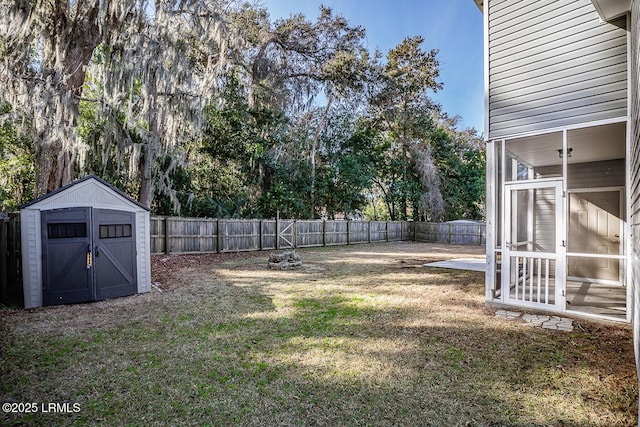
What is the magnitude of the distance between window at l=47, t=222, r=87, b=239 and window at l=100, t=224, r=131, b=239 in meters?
0.25

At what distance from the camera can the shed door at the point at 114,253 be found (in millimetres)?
5155

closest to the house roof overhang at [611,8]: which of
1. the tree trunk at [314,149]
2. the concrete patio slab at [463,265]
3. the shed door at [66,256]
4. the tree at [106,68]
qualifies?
the concrete patio slab at [463,265]

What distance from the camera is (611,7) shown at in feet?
12.0

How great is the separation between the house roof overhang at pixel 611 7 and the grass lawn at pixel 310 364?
12.0 ft

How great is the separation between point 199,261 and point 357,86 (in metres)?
Answer: 12.0

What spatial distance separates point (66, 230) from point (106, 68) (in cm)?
536

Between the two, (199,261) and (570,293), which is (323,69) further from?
(570,293)

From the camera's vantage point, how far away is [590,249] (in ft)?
23.9

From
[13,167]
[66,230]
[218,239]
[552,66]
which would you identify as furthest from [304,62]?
[66,230]

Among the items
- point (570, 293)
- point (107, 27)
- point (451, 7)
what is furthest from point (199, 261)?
point (451, 7)

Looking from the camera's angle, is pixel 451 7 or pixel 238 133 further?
pixel 451 7

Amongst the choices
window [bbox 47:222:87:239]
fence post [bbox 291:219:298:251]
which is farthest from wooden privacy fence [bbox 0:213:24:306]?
fence post [bbox 291:219:298:251]

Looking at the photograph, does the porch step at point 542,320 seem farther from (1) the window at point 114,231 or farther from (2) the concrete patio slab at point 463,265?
(1) the window at point 114,231

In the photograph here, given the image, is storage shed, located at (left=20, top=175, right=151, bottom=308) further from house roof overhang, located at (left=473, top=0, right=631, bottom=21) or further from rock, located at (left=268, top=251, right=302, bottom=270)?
house roof overhang, located at (left=473, top=0, right=631, bottom=21)
